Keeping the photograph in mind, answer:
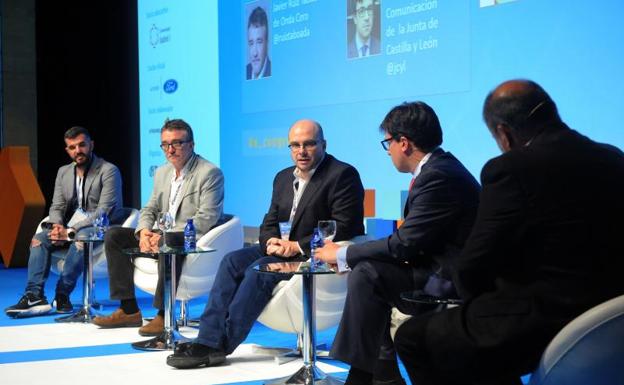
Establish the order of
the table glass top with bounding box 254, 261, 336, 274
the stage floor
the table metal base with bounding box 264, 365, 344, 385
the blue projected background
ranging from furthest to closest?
the blue projected background, the stage floor, the table metal base with bounding box 264, 365, 344, 385, the table glass top with bounding box 254, 261, 336, 274

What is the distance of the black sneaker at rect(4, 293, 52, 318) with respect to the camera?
6.14 m

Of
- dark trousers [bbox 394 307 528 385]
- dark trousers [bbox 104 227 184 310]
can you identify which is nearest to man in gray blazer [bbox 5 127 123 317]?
dark trousers [bbox 104 227 184 310]

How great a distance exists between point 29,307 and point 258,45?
97.8 inches

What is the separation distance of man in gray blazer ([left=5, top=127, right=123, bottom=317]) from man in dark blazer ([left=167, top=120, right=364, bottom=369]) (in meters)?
2.10

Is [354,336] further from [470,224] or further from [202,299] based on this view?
[202,299]

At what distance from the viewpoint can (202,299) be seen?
7.04 m

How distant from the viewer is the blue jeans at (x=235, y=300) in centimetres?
420

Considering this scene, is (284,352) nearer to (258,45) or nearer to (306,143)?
(306,143)

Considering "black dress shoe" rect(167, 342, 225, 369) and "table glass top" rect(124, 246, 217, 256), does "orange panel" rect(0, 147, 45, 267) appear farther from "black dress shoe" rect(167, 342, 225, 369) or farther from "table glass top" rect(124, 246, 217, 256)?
"black dress shoe" rect(167, 342, 225, 369)

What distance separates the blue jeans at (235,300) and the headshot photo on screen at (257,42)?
2.43m

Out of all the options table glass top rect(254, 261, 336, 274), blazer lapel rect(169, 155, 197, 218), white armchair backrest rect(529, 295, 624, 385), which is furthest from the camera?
blazer lapel rect(169, 155, 197, 218)

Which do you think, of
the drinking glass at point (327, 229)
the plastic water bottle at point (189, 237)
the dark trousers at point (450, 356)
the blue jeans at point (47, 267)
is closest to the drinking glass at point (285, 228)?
the drinking glass at point (327, 229)

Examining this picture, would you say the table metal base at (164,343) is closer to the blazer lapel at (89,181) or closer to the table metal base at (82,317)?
the table metal base at (82,317)

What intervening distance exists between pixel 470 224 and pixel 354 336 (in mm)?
606
